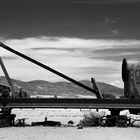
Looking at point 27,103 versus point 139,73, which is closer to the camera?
point 27,103

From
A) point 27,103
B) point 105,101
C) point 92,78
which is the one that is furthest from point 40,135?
point 92,78

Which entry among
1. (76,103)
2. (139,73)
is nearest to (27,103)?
(76,103)

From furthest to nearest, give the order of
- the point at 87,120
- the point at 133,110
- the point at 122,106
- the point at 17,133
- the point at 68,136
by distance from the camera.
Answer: the point at 87,120 < the point at 133,110 < the point at 122,106 < the point at 17,133 < the point at 68,136

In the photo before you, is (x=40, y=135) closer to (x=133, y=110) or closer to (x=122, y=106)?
(x=122, y=106)

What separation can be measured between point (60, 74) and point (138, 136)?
6.72 meters

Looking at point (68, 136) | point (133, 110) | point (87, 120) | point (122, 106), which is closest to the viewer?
point (68, 136)

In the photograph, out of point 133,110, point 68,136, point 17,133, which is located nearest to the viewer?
point 68,136

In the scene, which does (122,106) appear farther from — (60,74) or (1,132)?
(1,132)

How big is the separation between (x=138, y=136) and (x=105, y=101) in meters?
3.27

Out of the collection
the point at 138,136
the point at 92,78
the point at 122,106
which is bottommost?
the point at 138,136

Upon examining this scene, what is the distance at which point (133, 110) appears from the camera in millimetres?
20797

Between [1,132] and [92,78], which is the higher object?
[92,78]

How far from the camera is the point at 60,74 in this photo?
2116 centimetres

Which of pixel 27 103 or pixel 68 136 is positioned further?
pixel 27 103
